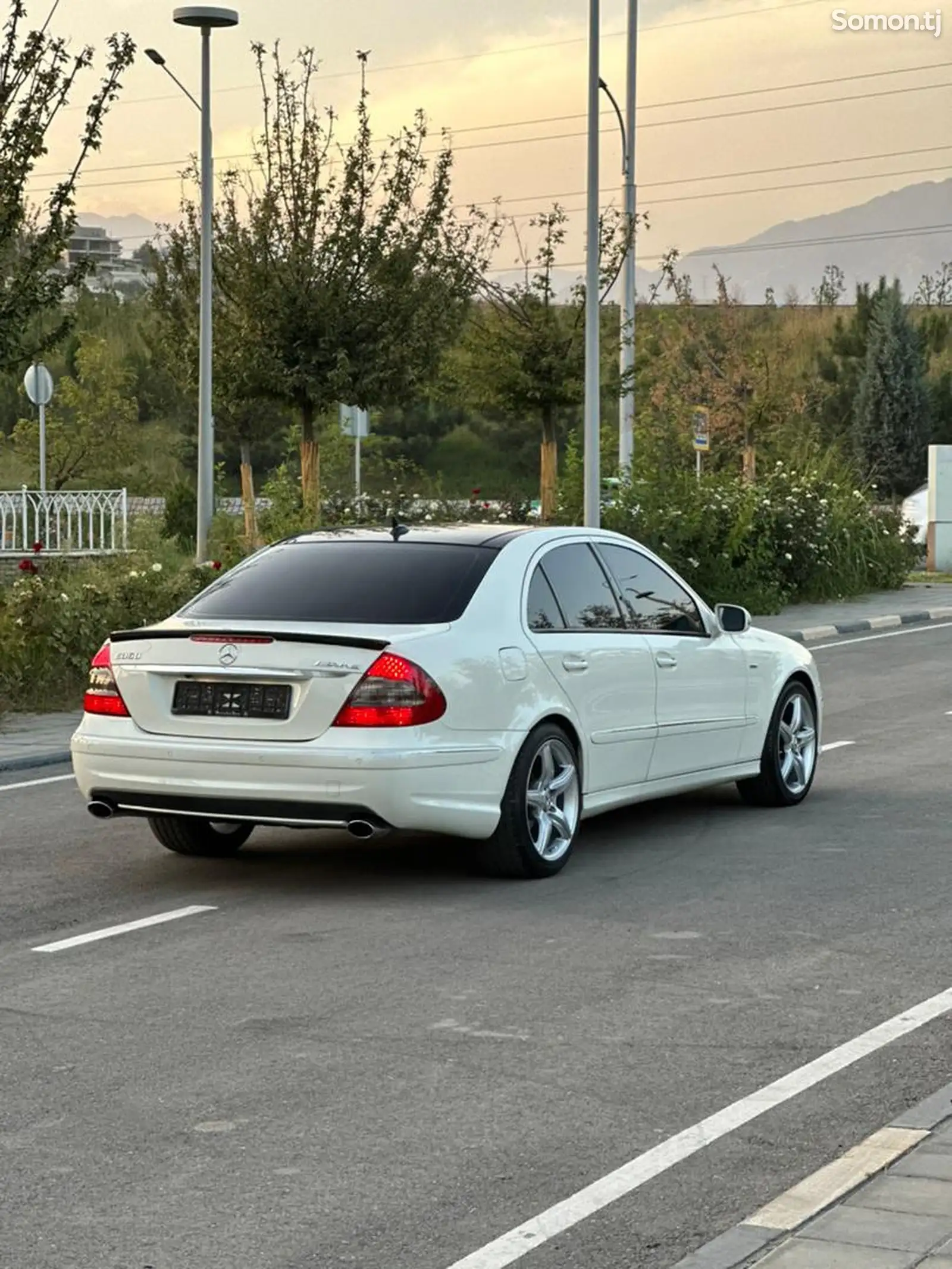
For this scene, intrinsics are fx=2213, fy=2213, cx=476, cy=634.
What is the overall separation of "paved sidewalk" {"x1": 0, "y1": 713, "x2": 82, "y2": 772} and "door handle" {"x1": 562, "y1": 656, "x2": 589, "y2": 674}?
5196 mm

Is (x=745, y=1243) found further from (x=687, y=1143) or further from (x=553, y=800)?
(x=553, y=800)

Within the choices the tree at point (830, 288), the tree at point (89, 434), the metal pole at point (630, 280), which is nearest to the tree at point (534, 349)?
the metal pole at point (630, 280)

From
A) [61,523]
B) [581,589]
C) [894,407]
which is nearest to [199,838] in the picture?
[581,589]

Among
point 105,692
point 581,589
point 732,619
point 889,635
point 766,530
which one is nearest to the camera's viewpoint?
point 105,692

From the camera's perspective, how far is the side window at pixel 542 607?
9.66m

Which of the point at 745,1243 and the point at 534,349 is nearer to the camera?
the point at 745,1243

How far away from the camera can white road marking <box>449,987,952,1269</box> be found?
483 cm

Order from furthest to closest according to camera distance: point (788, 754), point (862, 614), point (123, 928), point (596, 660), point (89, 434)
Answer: point (89, 434) → point (862, 614) → point (788, 754) → point (596, 660) → point (123, 928)

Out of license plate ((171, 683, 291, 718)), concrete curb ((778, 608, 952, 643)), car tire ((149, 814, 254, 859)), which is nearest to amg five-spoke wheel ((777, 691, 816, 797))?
car tire ((149, 814, 254, 859))

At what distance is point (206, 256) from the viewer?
27.6 meters

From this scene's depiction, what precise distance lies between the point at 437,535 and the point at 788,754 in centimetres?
272

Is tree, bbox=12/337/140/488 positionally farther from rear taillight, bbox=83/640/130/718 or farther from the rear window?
rear taillight, bbox=83/640/130/718

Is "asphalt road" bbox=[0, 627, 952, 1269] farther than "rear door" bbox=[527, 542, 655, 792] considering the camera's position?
No

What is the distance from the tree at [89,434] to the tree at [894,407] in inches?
904
